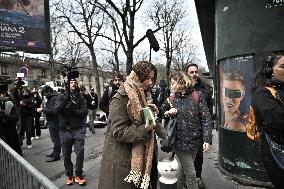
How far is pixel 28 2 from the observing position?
45.1ft

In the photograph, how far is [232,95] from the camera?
20.8 ft

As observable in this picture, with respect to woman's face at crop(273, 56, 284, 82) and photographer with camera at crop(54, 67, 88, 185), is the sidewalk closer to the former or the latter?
photographer with camera at crop(54, 67, 88, 185)

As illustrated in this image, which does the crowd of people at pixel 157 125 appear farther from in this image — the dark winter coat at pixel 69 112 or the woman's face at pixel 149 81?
the dark winter coat at pixel 69 112

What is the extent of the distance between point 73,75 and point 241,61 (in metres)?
2.90

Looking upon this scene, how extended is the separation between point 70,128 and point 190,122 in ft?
7.99

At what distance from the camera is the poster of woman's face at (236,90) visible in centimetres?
605

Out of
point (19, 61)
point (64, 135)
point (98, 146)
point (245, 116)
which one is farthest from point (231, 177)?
point (19, 61)

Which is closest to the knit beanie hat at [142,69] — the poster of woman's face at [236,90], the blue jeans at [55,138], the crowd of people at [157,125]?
the crowd of people at [157,125]

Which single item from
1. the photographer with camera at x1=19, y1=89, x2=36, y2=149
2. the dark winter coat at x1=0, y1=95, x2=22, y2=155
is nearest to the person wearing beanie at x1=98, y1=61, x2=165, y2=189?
the dark winter coat at x1=0, y1=95, x2=22, y2=155

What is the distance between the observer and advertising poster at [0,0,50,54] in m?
13.4

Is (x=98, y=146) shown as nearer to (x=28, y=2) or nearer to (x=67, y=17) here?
(x=28, y=2)

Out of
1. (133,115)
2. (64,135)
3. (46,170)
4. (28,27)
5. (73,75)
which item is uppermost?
(28,27)

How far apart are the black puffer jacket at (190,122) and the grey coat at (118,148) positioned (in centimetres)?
162

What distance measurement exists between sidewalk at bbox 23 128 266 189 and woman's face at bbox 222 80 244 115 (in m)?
1.23
